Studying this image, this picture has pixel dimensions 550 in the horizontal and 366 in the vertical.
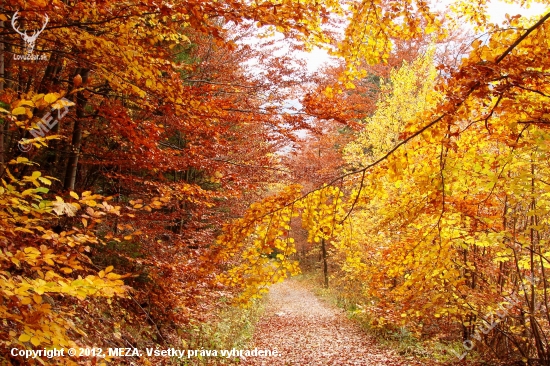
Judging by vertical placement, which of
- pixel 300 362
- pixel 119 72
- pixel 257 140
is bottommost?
pixel 300 362

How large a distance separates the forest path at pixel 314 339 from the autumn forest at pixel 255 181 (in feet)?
0.42

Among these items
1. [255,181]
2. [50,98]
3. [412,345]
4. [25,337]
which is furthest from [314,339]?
[50,98]

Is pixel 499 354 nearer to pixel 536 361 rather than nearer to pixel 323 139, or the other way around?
pixel 536 361

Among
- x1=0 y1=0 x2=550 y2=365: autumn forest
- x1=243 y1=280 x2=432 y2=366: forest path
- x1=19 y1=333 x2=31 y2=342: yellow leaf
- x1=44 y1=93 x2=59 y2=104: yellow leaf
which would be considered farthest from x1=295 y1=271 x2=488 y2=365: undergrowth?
x1=44 y1=93 x2=59 y2=104: yellow leaf

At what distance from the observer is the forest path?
8.01 m

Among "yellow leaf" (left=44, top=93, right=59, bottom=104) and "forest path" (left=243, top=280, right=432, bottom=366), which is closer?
"yellow leaf" (left=44, top=93, right=59, bottom=104)

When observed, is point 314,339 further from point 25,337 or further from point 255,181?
point 25,337

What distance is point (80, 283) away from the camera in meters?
1.86

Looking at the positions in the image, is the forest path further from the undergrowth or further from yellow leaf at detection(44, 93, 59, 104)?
yellow leaf at detection(44, 93, 59, 104)

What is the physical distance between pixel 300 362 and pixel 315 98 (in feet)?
20.7

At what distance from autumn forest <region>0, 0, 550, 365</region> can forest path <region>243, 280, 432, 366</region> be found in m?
0.13

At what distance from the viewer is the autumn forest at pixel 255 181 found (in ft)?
8.08

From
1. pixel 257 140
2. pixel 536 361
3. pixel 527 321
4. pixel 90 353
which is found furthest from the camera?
pixel 257 140

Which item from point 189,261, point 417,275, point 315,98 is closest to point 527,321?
point 417,275
